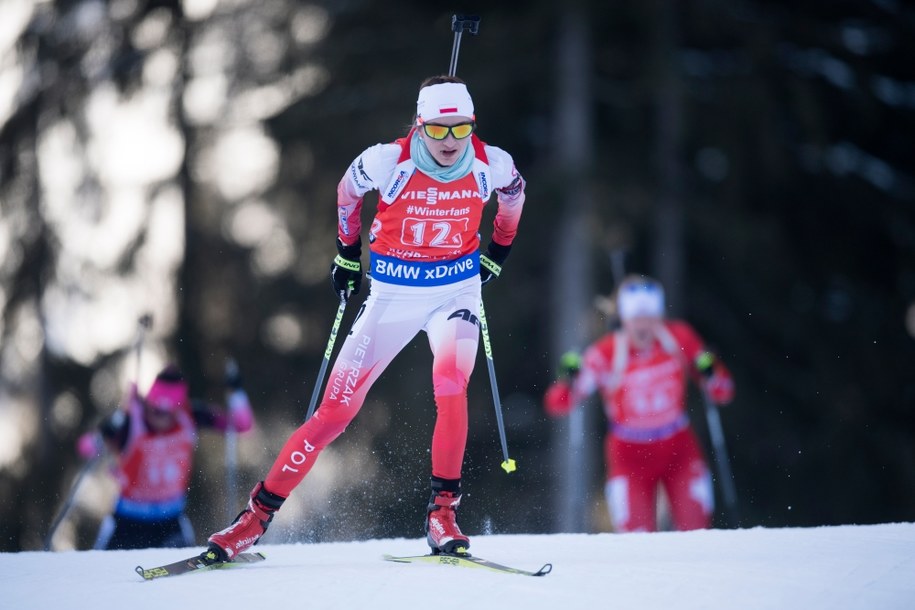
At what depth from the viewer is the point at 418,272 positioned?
5.52 m

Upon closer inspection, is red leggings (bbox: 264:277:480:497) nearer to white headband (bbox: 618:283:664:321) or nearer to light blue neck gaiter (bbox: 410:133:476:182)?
light blue neck gaiter (bbox: 410:133:476:182)

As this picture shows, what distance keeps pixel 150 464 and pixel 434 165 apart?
4764 mm

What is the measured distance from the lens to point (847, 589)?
4.71 metres

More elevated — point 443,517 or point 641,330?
point 641,330

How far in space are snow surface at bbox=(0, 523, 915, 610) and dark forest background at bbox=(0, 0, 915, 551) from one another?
351 inches

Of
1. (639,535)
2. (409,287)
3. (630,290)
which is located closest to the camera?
(409,287)

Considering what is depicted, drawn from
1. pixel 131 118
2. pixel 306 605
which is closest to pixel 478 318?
pixel 306 605

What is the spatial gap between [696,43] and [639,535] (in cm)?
1105

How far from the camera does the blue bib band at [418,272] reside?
18.1 feet

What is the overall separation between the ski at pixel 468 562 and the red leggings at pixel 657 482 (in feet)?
10.6

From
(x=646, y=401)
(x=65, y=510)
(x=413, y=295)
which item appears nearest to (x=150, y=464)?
(x=65, y=510)

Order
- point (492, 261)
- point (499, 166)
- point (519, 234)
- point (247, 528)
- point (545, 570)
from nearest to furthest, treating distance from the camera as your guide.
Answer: point (545, 570), point (247, 528), point (499, 166), point (492, 261), point (519, 234)

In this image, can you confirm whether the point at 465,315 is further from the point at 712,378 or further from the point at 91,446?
the point at 91,446

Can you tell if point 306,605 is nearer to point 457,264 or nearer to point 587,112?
point 457,264
